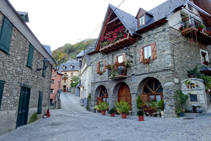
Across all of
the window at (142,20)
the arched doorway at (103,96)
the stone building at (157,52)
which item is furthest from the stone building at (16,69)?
the window at (142,20)

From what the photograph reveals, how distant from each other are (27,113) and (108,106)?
25.8ft

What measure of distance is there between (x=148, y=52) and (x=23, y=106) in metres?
9.61

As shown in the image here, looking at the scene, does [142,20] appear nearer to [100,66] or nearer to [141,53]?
[141,53]

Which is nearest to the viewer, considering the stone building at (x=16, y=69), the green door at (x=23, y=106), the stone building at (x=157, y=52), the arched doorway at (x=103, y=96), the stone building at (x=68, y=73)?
the stone building at (x=16, y=69)

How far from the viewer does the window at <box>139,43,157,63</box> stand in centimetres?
1220

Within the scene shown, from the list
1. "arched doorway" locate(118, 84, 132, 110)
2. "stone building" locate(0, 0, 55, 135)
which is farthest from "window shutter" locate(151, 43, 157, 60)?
"stone building" locate(0, 0, 55, 135)

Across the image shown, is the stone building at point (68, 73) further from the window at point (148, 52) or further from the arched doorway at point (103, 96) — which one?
the window at point (148, 52)

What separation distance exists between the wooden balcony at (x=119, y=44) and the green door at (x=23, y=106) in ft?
28.2

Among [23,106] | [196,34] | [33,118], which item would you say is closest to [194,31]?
[196,34]

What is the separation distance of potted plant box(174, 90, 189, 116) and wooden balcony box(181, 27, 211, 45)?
16.1 feet

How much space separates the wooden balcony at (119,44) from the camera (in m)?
13.8

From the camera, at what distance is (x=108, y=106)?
15141mm

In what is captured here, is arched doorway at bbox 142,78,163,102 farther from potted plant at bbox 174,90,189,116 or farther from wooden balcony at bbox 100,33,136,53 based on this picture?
wooden balcony at bbox 100,33,136,53

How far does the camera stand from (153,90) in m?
12.6
